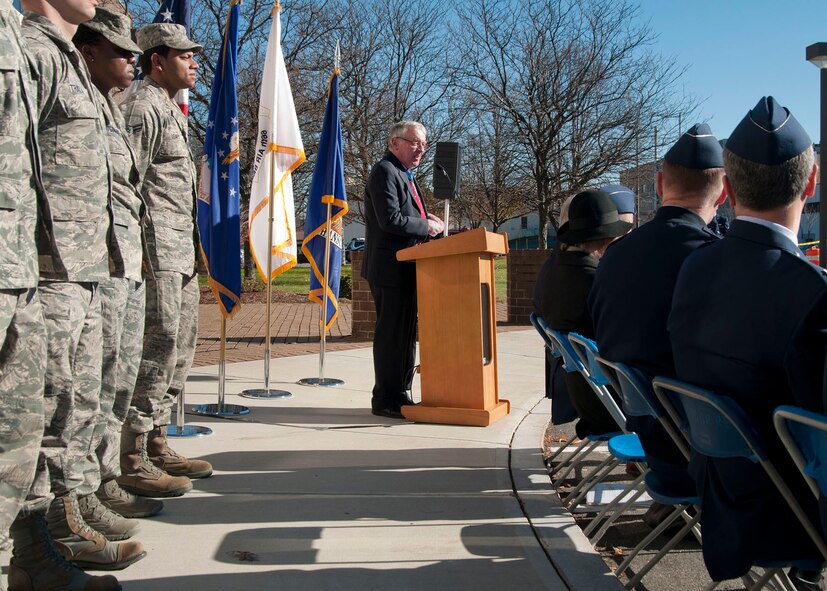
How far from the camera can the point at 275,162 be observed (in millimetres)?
6871

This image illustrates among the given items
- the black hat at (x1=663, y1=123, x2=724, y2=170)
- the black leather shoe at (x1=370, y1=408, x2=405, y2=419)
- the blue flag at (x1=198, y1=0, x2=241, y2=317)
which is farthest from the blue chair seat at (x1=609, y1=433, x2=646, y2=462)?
the blue flag at (x1=198, y1=0, x2=241, y2=317)

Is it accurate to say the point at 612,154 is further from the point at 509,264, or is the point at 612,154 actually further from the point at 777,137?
the point at 777,137

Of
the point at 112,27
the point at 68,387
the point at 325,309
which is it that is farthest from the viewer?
the point at 325,309

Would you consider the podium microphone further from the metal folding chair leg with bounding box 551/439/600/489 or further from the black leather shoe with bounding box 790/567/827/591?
the black leather shoe with bounding box 790/567/827/591

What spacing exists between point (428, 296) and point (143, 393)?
97.5 inches

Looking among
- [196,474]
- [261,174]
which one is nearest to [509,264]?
[261,174]

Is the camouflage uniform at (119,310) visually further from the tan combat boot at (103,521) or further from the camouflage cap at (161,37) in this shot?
the camouflage cap at (161,37)

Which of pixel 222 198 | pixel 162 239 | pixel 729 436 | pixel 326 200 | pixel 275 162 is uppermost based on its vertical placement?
pixel 275 162

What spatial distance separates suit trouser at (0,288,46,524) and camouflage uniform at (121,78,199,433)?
1.64 metres

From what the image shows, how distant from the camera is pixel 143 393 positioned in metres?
4.07

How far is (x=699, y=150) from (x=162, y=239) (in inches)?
101

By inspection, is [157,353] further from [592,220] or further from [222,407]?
[592,220]

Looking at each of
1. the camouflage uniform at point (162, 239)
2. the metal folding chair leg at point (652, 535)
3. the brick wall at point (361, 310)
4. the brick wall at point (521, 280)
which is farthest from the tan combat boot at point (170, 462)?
the brick wall at point (521, 280)

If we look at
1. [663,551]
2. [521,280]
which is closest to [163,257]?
[663,551]
